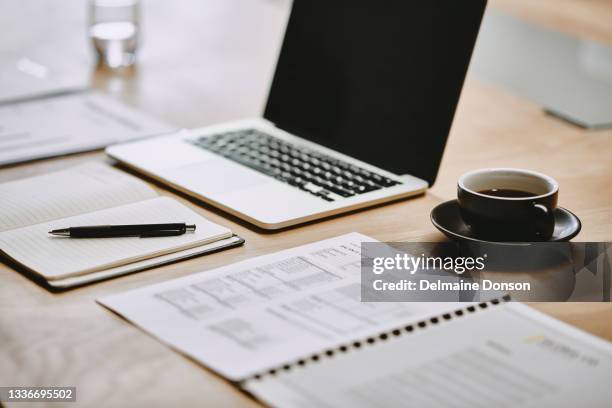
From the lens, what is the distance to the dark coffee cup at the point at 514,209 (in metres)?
1.01

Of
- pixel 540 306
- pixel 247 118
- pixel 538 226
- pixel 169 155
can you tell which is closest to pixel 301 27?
pixel 247 118

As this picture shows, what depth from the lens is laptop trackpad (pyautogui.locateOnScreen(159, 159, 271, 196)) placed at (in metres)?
1.21

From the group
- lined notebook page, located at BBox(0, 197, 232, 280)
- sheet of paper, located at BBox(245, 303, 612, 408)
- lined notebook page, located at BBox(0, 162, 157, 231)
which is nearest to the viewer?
sheet of paper, located at BBox(245, 303, 612, 408)

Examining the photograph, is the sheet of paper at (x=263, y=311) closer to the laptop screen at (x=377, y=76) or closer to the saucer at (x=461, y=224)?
the saucer at (x=461, y=224)

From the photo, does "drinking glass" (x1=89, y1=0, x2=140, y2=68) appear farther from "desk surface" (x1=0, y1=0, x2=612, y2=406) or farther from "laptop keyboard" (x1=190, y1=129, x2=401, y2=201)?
"laptop keyboard" (x1=190, y1=129, x2=401, y2=201)

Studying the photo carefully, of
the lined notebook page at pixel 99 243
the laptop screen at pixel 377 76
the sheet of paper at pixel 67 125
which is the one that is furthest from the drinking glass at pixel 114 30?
the lined notebook page at pixel 99 243

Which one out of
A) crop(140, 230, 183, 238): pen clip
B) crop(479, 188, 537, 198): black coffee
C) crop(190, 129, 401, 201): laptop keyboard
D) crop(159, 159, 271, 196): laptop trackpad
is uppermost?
crop(479, 188, 537, 198): black coffee

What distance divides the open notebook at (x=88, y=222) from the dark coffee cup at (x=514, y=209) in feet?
0.90

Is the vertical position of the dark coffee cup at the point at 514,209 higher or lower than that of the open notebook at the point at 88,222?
higher

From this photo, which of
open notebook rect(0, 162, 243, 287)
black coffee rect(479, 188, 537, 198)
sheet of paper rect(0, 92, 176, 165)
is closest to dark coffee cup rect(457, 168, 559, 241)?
black coffee rect(479, 188, 537, 198)

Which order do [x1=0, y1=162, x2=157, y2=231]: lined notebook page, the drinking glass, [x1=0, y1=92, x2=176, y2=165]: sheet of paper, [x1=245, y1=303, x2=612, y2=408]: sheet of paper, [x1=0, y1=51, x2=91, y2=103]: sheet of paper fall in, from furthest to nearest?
the drinking glass
[x1=0, y1=51, x2=91, y2=103]: sheet of paper
[x1=0, y1=92, x2=176, y2=165]: sheet of paper
[x1=0, y1=162, x2=157, y2=231]: lined notebook page
[x1=245, y1=303, x2=612, y2=408]: sheet of paper

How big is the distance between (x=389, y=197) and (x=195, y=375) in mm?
464

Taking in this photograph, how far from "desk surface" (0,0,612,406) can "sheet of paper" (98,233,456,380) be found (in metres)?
0.02

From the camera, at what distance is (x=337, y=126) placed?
4.45 feet
